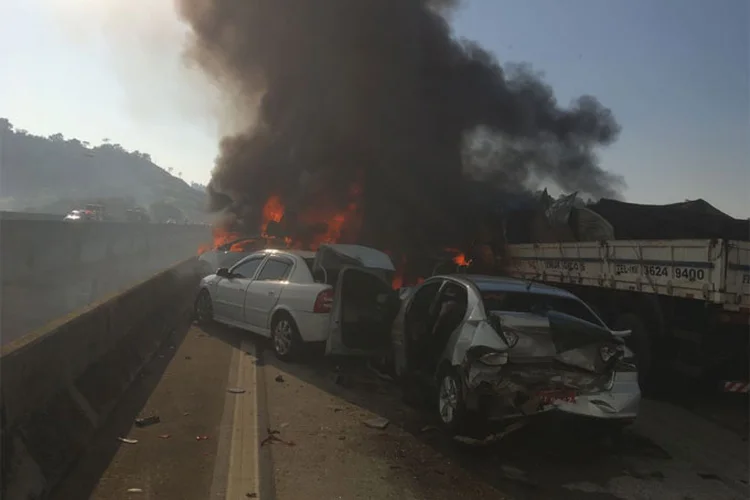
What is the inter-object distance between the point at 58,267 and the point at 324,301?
1491 cm

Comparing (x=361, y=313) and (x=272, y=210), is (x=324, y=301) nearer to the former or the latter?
(x=361, y=313)

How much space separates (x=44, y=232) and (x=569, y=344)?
17520 mm

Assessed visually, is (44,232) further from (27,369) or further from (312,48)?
(27,369)

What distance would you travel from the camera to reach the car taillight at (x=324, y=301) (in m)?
7.82

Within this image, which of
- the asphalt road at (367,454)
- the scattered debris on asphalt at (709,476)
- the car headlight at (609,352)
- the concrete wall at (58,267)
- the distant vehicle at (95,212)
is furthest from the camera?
the distant vehicle at (95,212)

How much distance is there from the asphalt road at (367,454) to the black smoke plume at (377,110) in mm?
13381

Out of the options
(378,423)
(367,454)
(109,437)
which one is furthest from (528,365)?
(109,437)

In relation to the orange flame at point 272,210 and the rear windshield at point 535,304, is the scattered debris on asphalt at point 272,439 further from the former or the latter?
the orange flame at point 272,210

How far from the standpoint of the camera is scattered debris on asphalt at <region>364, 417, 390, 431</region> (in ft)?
18.4

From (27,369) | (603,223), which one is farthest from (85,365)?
(603,223)

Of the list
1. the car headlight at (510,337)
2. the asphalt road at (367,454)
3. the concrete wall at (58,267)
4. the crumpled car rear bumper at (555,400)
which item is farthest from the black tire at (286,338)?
the car headlight at (510,337)

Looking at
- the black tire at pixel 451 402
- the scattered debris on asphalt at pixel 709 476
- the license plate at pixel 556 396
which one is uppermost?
the license plate at pixel 556 396

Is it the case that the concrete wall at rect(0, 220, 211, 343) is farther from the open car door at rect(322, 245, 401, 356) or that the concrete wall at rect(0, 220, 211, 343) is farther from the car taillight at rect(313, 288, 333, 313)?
the open car door at rect(322, 245, 401, 356)

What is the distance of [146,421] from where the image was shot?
17.6 ft
